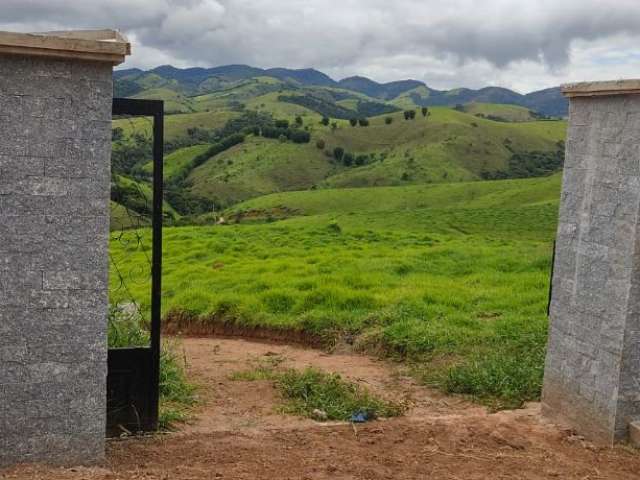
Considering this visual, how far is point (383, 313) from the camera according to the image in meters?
10.8

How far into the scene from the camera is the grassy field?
893 cm

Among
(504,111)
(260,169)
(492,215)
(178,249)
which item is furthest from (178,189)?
(504,111)

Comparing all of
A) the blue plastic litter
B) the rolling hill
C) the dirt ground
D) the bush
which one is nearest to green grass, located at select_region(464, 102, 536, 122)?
the rolling hill

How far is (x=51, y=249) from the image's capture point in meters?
5.07

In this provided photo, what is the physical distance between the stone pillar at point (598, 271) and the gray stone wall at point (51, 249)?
13.8 feet

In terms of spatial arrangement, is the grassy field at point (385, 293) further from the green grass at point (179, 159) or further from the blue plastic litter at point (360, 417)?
the green grass at point (179, 159)

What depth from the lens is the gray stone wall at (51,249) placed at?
4934mm

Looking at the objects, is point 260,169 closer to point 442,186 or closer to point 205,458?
point 442,186

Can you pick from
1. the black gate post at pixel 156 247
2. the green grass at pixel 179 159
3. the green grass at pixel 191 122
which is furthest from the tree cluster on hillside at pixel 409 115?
the black gate post at pixel 156 247

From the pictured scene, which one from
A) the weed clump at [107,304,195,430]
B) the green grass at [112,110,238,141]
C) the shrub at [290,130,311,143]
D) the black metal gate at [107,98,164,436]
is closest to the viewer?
the black metal gate at [107,98,164,436]

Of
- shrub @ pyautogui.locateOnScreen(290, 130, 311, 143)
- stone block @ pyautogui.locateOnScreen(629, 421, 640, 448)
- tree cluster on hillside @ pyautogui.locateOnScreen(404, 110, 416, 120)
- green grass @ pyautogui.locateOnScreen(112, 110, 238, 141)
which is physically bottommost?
stone block @ pyautogui.locateOnScreen(629, 421, 640, 448)

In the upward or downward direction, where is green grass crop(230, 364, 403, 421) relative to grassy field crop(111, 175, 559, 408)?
downward

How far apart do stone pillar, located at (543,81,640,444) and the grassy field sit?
1215 mm

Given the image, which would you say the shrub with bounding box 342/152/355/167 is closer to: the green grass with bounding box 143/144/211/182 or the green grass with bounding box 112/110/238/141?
the green grass with bounding box 143/144/211/182
